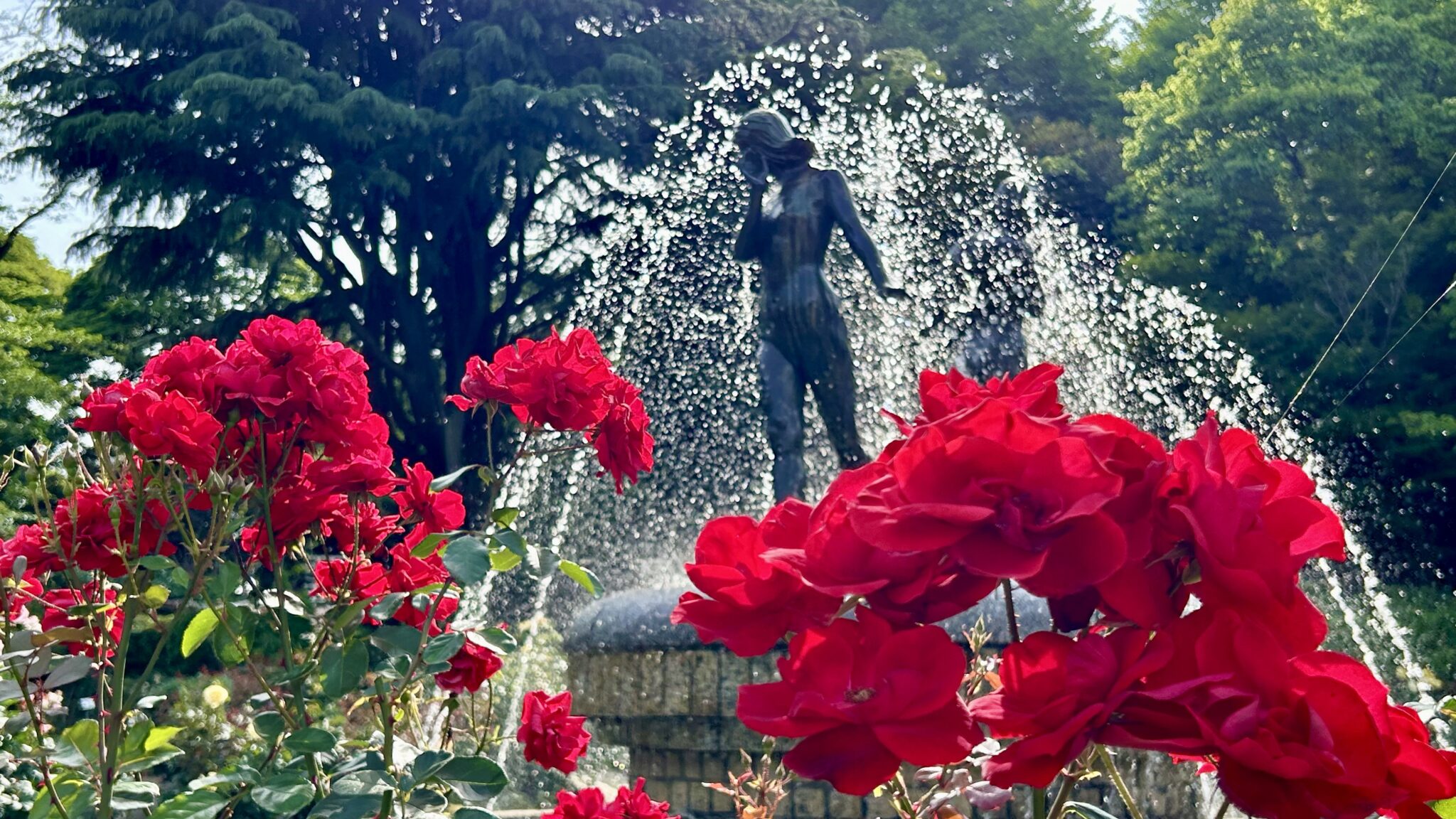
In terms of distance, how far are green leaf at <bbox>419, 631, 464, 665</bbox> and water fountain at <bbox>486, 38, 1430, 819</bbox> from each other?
577 centimetres

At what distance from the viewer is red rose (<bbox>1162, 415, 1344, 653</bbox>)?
70 cm

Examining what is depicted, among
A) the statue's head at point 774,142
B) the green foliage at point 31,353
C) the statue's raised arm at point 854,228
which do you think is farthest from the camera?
the green foliage at point 31,353

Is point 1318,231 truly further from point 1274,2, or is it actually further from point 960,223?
point 960,223

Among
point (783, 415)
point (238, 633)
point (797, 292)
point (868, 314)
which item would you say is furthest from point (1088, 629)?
point (868, 314)

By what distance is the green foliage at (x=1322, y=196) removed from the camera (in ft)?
66.6

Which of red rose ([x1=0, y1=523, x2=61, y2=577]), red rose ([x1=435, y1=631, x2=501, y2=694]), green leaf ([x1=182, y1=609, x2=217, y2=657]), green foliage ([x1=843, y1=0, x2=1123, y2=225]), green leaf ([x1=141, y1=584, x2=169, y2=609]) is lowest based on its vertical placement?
red rose ([x1=435, y1=631, x2=501, y2=694])

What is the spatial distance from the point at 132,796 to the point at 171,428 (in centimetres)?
51

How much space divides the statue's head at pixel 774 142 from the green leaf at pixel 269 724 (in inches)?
215

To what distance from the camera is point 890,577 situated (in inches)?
28.0

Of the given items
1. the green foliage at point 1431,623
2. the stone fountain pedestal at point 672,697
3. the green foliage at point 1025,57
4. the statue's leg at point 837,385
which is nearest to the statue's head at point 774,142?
the statue's leg at point 837,385

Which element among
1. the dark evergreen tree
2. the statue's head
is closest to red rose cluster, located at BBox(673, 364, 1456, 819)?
the statue's head

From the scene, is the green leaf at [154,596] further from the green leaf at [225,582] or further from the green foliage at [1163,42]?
the green foliage at [1163,42]

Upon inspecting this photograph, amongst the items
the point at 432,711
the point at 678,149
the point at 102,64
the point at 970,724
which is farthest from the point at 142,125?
the point at 970,724

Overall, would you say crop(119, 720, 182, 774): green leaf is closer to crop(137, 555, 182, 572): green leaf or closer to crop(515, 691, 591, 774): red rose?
crop(137, 555, 182, 572): green leaf
